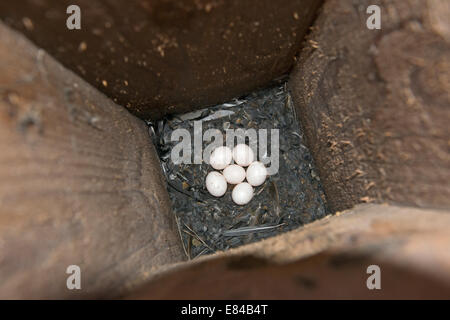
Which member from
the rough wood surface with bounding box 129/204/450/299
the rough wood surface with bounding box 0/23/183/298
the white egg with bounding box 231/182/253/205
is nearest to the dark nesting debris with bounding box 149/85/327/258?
the white egg with bounding box 231/182/253/205

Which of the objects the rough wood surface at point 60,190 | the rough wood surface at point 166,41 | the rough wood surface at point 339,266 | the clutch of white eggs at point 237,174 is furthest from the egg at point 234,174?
the rough wood surface at point 339,266

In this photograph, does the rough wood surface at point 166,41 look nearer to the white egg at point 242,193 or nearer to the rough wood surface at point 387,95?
the rough wood surface at point 387,95

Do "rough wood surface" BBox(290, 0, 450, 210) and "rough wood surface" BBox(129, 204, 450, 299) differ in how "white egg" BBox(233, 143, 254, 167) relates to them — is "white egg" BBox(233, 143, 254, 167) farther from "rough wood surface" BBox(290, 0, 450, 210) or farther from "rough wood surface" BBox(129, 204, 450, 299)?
"rough wood surface" BBox(129, 204, 450, 299)

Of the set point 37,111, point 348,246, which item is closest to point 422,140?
point 348,246

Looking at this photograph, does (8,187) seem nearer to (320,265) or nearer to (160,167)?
(320,265)

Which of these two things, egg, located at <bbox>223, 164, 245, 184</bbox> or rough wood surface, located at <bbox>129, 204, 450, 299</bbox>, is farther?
egg, located at <bbox>223, 164, 245, 184</bbox>
